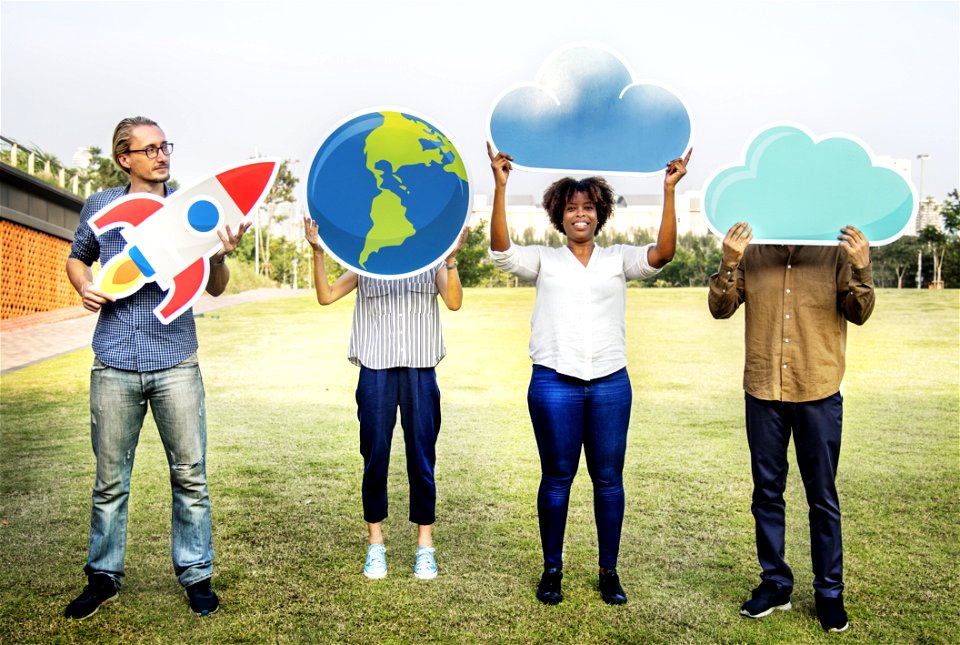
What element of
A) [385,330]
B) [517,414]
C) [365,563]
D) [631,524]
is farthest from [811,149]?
[517,414]

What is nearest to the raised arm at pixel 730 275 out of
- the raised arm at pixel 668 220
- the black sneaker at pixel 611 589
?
the raised arm at pixel 668 220

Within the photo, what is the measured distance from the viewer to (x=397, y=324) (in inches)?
154

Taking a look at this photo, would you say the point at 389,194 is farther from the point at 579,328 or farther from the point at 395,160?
the point at 579,328

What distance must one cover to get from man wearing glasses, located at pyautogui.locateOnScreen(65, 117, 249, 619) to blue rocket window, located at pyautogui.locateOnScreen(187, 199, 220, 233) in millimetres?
75

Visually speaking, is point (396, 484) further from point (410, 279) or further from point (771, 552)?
point (771, 552)

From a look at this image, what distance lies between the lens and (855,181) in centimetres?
360

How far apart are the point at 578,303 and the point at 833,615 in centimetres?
155

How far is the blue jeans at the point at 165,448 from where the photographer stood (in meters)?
3.50

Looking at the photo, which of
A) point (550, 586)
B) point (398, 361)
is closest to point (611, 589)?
point (550, 586)

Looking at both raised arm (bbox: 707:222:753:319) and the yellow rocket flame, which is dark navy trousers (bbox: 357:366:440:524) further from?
raised arm (bbox: 707:222:753:319)

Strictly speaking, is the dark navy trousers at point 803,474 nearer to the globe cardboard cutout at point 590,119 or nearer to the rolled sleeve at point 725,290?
the rolled sleeve at point 725,290

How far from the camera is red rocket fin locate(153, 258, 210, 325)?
3494mm

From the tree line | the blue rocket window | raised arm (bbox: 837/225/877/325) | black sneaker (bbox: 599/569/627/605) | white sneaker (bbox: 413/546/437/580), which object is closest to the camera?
raised arm (bbox: 837/225/877/325)

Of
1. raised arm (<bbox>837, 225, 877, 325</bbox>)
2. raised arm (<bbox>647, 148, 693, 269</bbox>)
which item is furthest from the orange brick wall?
raised arm (<bbox>837, 225, 877, 325</bbox>)
